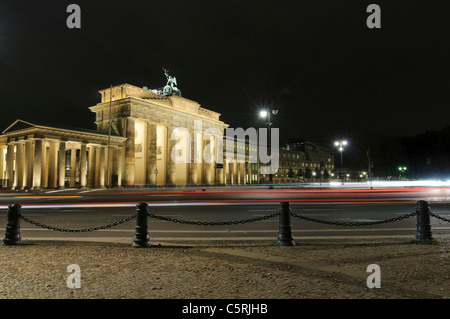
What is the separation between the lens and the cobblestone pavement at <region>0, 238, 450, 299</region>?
4574 millimetres

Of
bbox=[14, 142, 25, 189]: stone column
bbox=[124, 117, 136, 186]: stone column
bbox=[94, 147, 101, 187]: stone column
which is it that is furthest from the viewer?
bbox=[124, 117, 136, 186]: stone column

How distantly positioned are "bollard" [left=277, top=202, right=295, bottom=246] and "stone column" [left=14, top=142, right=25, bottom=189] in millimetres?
47913

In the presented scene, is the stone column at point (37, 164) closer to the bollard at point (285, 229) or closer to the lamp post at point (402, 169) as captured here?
the bollard at point (285, 229)

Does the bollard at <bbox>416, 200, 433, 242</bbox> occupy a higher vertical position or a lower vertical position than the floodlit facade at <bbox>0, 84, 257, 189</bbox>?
lower

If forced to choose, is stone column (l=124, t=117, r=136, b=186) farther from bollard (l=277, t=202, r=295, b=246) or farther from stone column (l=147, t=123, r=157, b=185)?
bollard (l=277, t=202, r=295, b=246)

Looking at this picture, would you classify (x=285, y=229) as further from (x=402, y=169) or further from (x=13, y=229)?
(x=402, y=169)

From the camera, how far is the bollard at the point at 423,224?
8.03 metres

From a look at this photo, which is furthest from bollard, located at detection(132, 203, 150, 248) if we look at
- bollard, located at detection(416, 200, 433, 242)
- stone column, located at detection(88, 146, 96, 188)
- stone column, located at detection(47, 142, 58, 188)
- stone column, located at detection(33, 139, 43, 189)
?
stone column, located at detection(88, 146, 96, 188)

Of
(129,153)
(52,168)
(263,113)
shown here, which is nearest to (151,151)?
(129,153)

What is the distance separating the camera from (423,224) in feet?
26.7

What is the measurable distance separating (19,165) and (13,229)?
45322mm

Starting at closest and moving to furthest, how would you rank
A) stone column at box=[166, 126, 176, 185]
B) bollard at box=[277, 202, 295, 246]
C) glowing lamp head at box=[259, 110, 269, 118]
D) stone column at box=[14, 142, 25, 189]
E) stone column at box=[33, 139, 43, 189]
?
1. bollard at box=[277, 202, 295, 246]
2. glowing lamp head at box=[259, 110, 269, 118]
3. stone column at box=[33, 139, 43, 189]
4. stone column at box=[14, 142, 25, 189]
5. stone column at box=[166, 126, 176, 185]
